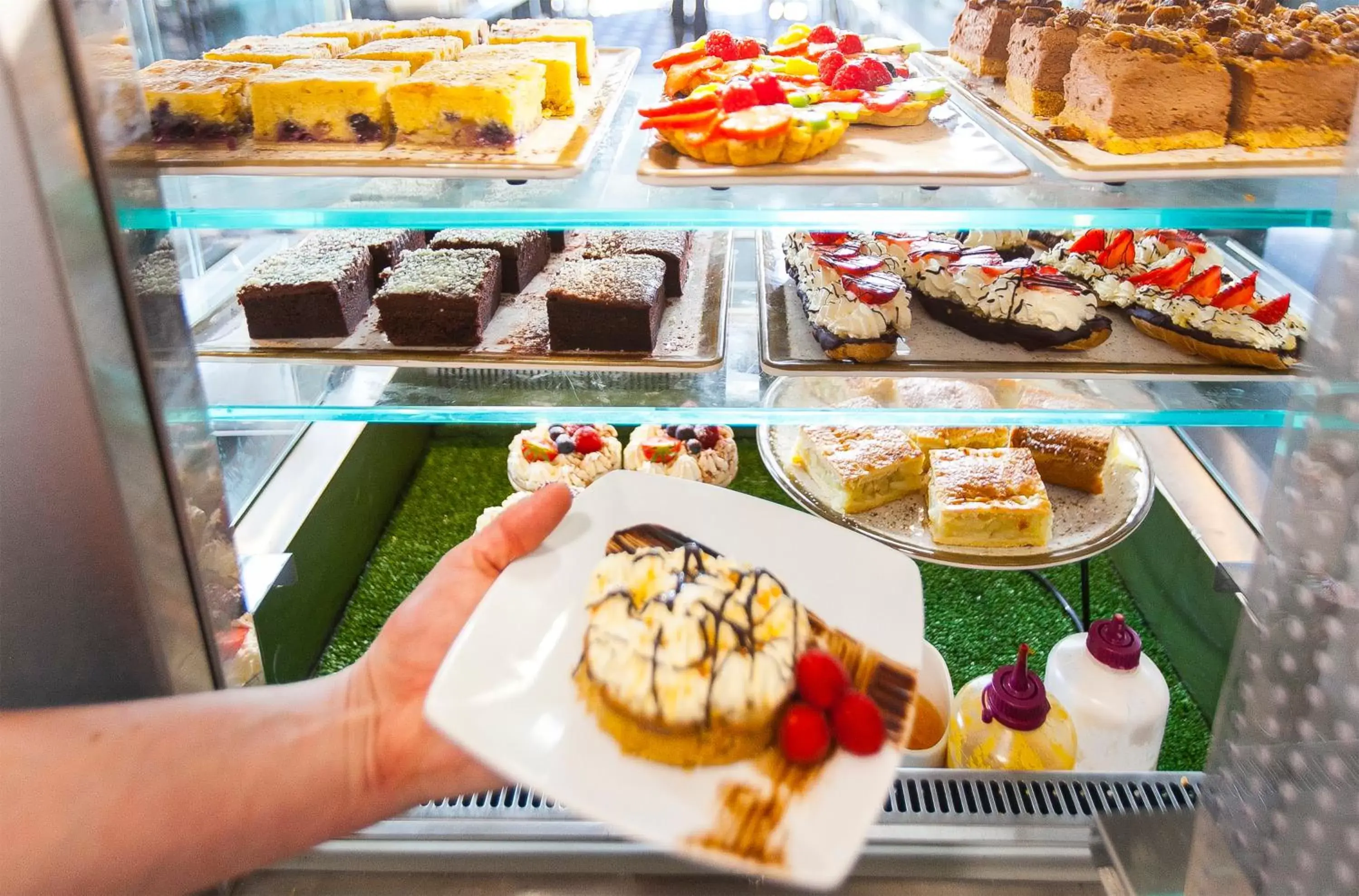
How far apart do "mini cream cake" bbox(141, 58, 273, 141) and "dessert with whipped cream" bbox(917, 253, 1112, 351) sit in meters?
1.18

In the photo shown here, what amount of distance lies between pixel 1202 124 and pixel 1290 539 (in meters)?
0.70

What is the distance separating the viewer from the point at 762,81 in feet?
5.21

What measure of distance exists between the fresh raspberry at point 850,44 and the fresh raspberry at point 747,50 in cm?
15

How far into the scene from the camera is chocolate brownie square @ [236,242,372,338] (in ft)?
5.44

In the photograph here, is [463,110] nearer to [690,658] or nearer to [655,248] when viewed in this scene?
[655,248]

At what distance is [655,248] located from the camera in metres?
1.86

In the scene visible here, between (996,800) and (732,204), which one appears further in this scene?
(996,800)

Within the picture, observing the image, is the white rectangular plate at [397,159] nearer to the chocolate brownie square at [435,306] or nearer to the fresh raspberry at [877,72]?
the chocolate brownie square at [435,306]

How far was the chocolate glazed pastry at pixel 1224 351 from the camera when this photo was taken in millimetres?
1558

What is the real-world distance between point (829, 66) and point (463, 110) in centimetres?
70

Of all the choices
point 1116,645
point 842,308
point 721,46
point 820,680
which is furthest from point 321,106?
point 1116,645

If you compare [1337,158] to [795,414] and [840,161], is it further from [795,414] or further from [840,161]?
[795,414]

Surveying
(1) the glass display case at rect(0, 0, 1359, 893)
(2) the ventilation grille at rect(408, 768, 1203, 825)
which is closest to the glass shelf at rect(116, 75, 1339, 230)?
(1) the glass display case at rect(0, 0, 1359, 893)

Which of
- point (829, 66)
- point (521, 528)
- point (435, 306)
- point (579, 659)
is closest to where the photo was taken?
point (579, 659)
